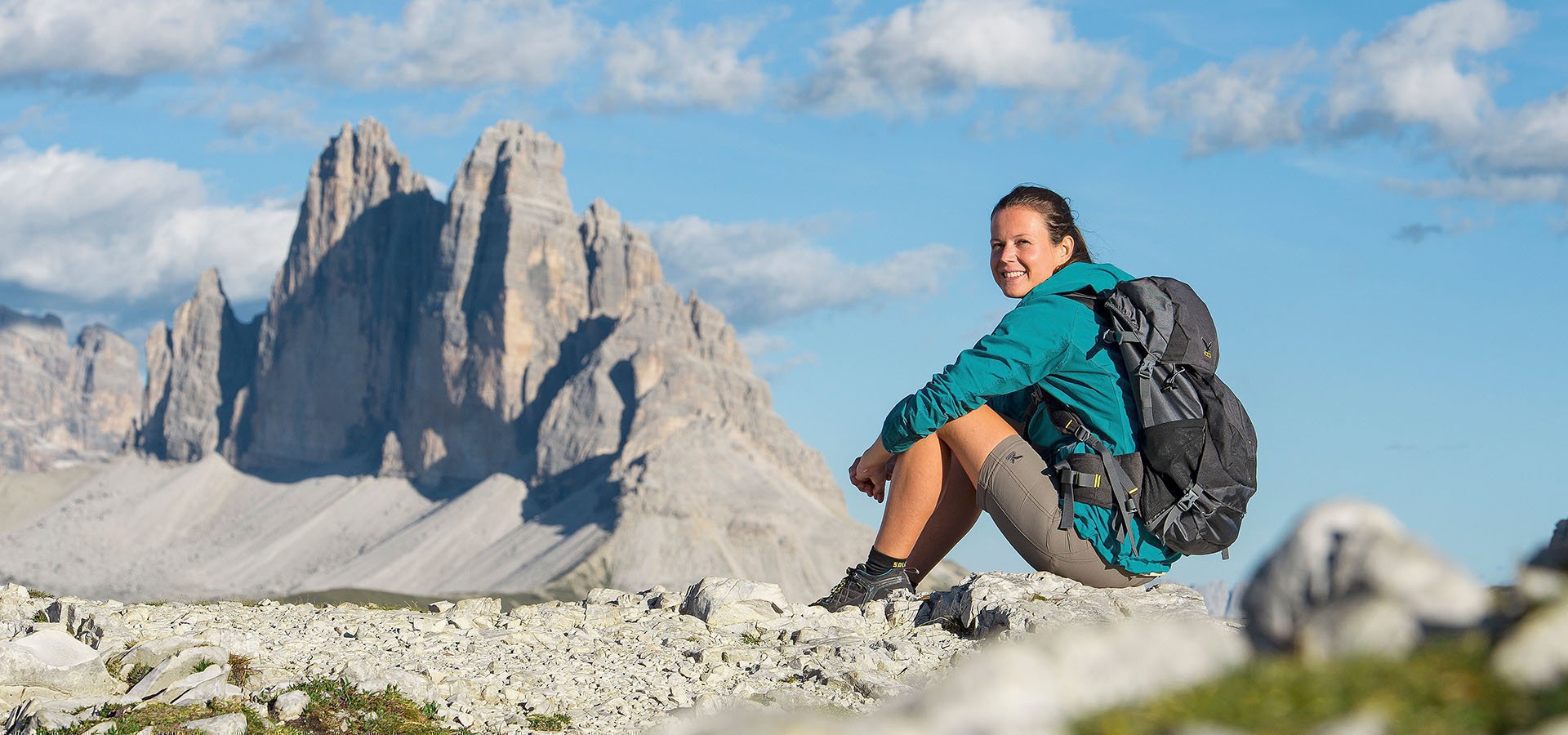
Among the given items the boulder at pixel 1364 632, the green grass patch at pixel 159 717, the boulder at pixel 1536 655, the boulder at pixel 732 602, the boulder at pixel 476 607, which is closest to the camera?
the boulder at pixel 1536 655

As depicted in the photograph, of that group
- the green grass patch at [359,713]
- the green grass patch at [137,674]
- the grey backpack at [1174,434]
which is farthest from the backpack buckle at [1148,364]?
the green grass patch at [137,674]

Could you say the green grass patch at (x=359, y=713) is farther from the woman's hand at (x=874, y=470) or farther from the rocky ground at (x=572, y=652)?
the woman's hand at (x=874, y=470)

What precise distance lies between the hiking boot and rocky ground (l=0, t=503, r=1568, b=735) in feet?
0.30

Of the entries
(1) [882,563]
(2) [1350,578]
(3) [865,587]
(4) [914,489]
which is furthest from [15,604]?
(2) [1350,578]

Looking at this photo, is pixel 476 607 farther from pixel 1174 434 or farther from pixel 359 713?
pixel 1174 434

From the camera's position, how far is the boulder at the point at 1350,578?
369 centimetres

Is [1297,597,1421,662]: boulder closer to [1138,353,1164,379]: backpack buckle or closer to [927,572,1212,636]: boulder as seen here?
[1138,353,1164,379]: backpack buckle

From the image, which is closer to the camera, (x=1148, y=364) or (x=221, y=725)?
(x=221, y=725)

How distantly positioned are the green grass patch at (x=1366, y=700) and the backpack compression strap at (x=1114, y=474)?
4264 millimetres

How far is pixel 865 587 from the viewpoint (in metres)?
9.56

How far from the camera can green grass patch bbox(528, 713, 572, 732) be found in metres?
7.67

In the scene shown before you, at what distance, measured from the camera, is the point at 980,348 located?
306 inches

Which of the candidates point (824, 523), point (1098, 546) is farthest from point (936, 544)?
point (824, 523)

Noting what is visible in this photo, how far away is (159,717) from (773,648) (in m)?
3.77
